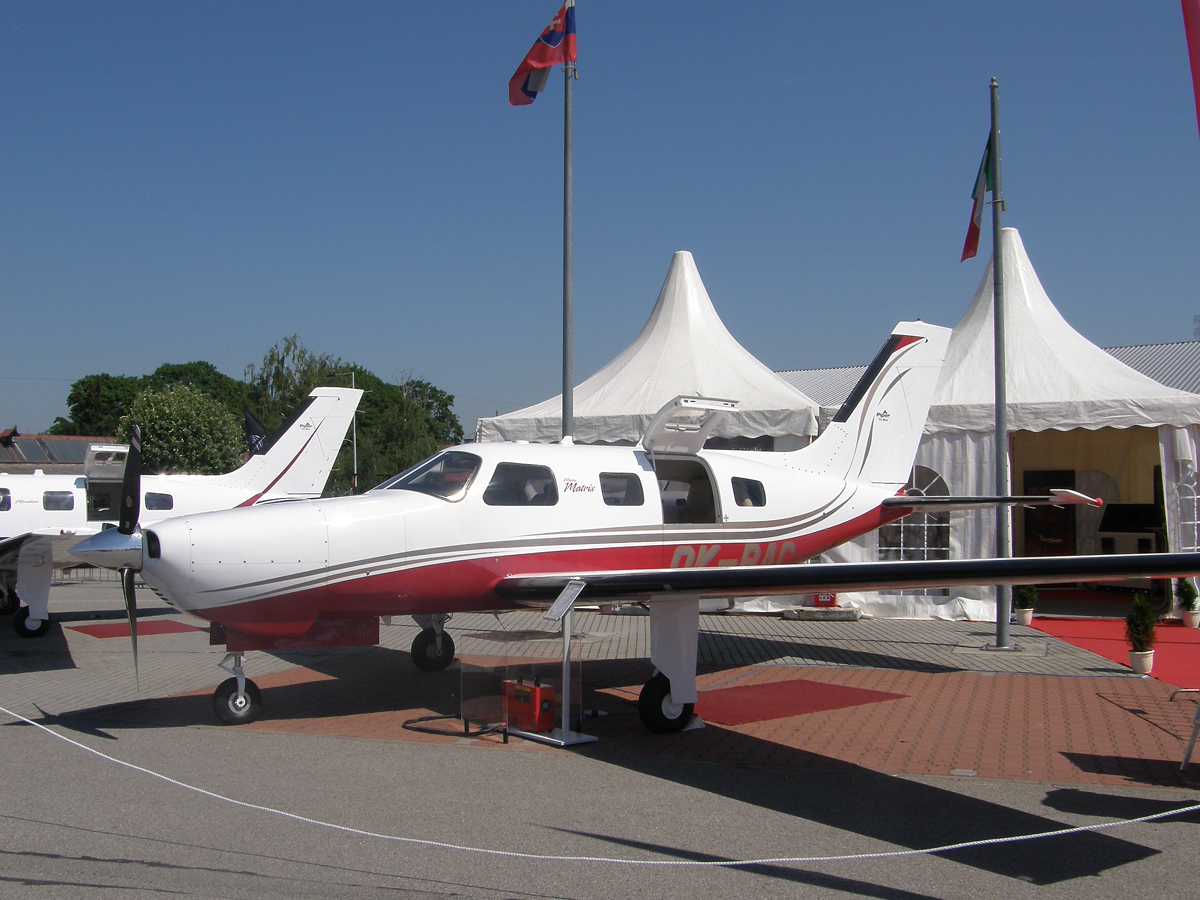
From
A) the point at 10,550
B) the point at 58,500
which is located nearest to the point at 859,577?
the point at 10,550

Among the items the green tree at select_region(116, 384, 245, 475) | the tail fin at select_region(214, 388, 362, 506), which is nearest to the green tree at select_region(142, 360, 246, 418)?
the green tree at select_region(116, 384, 245, 475)

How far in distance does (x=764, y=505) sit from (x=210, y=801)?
604 cm

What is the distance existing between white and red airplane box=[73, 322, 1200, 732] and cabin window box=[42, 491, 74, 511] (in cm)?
864

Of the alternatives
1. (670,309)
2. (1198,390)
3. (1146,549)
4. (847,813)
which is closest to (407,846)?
(847,813)

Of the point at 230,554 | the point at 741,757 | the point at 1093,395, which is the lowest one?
the point at 741,757

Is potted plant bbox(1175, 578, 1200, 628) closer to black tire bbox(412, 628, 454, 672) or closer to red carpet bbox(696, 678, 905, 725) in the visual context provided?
red carpet bbox(696, 678, 905, 725)

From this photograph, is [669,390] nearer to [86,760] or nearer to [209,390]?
[86,760]

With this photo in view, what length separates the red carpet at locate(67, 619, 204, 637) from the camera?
13.4 m

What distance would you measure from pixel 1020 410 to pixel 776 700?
7702 mm

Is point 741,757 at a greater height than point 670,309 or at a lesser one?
lesser

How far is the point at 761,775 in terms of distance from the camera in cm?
638

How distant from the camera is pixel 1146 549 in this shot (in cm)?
1939

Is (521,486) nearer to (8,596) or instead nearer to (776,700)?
(776,700)

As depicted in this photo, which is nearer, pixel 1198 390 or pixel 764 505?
pixel 764 505
